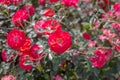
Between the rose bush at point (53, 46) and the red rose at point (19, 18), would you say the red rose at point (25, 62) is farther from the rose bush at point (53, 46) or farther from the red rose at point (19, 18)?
the red rose at point (19, 18)

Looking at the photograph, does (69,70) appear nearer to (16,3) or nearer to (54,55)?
(54,55)

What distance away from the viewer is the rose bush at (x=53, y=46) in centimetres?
207

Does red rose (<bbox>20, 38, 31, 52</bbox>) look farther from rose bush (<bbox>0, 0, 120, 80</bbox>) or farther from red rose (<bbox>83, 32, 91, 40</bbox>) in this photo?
red rose (<bbox>83, 32, 91, 40</bbox>)

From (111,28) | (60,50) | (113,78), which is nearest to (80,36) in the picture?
(111,28)

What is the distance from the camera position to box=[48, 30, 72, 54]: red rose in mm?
1892

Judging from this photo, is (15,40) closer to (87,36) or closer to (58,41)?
(58,41)

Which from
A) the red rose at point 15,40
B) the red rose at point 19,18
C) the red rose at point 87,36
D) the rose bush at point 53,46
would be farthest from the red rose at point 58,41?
the red rose at point 87,36

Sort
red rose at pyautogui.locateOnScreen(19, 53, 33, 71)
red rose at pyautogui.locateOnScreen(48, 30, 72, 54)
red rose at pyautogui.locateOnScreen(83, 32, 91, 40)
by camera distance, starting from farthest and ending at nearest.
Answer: red rose at pyautogui.locateOnScreen(83, 32, 91, 40), red rose at pyautogui.locateOnScreen(19, 53, 33, 71), red rose at pyautogui.locateOnScreen(48, 30, 72, 54)

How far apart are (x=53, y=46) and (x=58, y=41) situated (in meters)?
0.04

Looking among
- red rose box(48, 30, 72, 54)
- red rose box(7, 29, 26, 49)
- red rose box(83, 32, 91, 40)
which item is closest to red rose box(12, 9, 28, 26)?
red rose box(7, 29, 26, 49)

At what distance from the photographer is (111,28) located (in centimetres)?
242

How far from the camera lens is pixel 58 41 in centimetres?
189

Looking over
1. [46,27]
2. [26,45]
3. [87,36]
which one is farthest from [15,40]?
[87,36]

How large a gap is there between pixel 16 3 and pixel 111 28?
73cm
